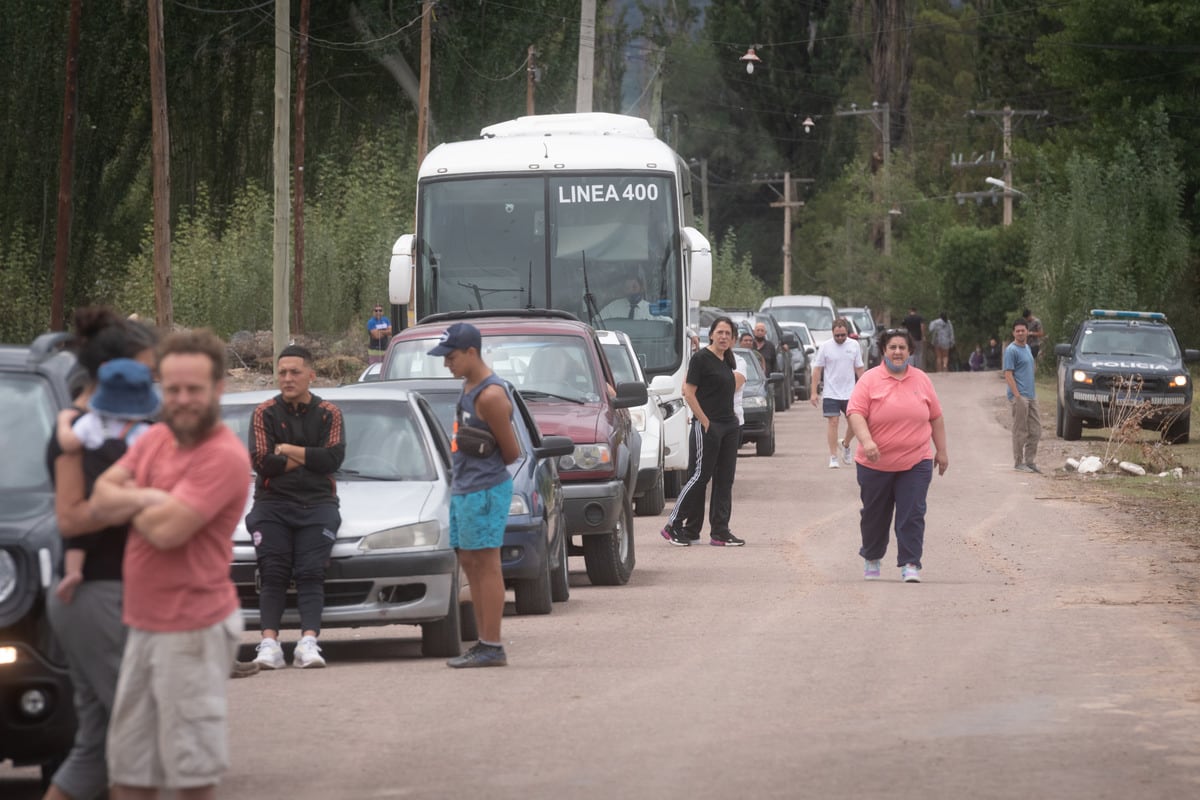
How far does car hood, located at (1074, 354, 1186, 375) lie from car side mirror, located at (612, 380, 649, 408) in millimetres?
17957

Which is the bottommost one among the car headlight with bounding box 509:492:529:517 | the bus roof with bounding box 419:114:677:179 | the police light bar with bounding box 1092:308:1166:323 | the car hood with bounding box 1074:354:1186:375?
the car hood with bounding box 1074:354:1186:375

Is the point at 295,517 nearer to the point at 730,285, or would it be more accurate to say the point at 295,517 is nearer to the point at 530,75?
the point at 530,75

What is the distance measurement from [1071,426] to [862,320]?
80.7 ft

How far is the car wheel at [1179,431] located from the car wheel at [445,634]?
23194mm

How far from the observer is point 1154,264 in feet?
164

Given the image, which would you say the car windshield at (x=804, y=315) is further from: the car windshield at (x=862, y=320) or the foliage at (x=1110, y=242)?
the foliage at (x=1110, y=242)

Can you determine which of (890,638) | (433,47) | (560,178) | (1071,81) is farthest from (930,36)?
(890,638)

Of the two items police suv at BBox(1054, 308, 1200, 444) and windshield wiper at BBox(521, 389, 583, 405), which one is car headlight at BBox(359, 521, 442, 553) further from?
police suv at BBox(1054, 308, 1200, 444)

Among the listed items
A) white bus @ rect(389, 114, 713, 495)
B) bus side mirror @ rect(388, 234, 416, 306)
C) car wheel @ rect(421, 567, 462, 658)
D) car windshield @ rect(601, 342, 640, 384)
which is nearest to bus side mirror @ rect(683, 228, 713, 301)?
white bus @ rect(389, 114, 713, 495)

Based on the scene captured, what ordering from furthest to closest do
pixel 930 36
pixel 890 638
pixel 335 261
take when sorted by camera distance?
pixel 930 36, pixel 335 261, pixel 890 638

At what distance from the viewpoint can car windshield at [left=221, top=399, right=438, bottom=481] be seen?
12.2 metres

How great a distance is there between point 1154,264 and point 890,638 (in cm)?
3944

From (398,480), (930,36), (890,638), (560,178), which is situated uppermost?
(930,36)

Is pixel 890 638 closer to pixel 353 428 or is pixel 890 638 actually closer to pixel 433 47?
pixel 353 428
